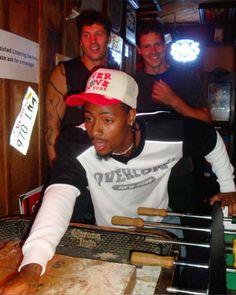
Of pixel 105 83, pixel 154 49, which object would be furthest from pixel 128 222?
pixel 154 49

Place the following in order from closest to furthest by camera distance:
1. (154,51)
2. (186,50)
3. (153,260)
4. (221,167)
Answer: (153,260) < (221,167) < (154,51) < (186,50)

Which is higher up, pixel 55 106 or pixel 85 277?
pixel 55 106

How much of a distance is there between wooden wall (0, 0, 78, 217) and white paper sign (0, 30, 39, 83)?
0.15 feet

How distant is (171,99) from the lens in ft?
8.34

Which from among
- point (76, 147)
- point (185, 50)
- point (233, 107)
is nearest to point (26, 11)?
point (76, 147)

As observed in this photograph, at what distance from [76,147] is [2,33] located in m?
0.96

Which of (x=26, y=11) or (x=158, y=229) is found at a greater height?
(x=26, y=11)

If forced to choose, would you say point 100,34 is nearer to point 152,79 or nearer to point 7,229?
point 152,79

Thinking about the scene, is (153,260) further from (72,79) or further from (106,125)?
(72,79)

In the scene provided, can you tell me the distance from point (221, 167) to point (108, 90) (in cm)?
82

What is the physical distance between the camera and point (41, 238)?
1.21 m

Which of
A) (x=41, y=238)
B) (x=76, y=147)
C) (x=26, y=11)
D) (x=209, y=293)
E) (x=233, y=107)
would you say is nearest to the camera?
(x=209, y=293)

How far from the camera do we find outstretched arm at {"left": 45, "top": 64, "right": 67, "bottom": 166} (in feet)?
8.12

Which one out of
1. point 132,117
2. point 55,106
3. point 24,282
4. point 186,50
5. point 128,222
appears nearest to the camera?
point 24,282
